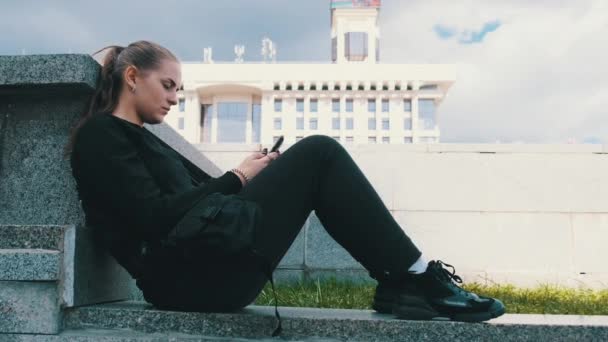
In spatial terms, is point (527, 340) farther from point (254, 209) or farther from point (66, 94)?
point (66, 94)

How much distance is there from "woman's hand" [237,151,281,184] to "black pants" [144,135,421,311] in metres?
0.08

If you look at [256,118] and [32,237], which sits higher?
[256,118]

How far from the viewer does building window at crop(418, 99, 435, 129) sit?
66312 millimetres

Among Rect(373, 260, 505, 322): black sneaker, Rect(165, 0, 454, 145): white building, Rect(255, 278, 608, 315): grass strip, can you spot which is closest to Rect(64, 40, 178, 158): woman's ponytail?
Rect(373, 260, 505, 322): black sneaker

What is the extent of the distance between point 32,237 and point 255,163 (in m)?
0.77

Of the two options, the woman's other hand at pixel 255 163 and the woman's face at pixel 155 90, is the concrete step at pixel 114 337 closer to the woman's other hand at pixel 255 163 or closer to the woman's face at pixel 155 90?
the woman's other hand at pixel 255 163

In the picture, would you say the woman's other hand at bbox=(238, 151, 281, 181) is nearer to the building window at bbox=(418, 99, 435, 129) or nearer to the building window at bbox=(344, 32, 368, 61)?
the building window at bbox=(418, 99, 435, 129)

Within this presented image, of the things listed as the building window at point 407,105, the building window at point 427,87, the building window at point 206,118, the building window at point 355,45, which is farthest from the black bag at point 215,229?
the building window at point 355,45

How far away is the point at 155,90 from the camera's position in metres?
2.16

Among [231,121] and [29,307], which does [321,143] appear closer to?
[29,307]

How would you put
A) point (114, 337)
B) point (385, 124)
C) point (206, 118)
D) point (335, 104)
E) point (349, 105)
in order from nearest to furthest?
1. point (114, 337)
2. point (385, 124)
3. point (349, 105)
4. point (335, 104)
5. point (206, 118)

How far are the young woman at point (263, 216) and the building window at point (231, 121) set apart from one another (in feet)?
215

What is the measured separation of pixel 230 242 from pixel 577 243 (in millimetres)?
4520

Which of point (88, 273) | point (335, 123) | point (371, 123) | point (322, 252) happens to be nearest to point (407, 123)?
point (371, 123)
